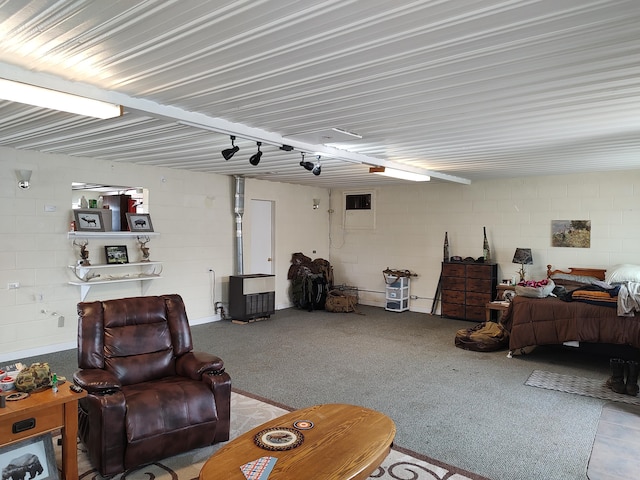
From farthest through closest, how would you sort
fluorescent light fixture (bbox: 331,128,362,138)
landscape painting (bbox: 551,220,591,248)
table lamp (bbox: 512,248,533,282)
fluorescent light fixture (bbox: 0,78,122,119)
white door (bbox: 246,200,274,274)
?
white door (bbox: 246,200,274,274), table lamp (bbox: 512,248,533,282), landscape painting (bbox: 551,220,591,248), fluorescent light fixture (bbox: 331,128,362,138), fluorescent light fixture (bbox: 0,78,122,119)

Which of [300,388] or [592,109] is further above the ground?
[592,109]

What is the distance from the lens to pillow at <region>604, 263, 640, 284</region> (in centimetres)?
606

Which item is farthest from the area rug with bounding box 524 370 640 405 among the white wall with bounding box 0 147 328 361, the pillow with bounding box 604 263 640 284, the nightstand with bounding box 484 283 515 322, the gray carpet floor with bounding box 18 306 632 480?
the white wall with bounding box 0 147 328 361

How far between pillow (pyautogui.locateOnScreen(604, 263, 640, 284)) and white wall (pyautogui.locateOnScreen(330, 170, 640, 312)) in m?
0.46

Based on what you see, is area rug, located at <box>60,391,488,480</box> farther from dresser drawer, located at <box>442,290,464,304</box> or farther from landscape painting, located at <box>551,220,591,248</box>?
landscape painting, located at <box>551,220,591,248</box>

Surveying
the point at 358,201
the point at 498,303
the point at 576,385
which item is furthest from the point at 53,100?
the point at 358,201

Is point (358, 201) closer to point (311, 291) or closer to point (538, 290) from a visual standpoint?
point (311, 291)

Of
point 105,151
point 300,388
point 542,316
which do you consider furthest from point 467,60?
point 105,151

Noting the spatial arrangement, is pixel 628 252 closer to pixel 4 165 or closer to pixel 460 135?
pixel 460 135

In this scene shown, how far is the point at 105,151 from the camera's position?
5453 mm

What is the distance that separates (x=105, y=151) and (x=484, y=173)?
5479mm

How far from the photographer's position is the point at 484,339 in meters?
5.92

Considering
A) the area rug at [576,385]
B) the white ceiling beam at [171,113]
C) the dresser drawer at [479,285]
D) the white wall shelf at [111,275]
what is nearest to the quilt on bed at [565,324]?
the area rug at [576,385]

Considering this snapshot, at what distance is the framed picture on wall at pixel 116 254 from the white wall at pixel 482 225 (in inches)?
190
